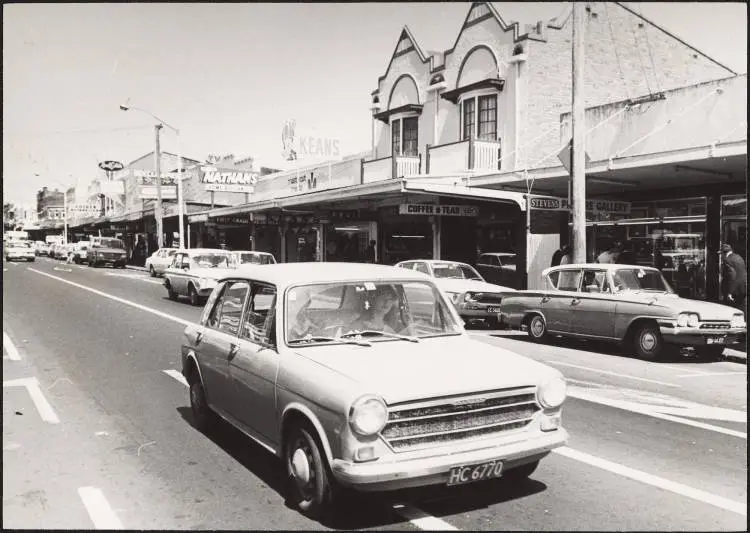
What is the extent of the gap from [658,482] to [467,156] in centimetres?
1815

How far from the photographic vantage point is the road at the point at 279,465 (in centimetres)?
438

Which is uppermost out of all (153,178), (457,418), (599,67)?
(153,178)

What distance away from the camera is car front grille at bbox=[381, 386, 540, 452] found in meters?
4.08

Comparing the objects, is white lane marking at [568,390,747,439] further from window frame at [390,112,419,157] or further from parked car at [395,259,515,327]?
window frame at [390,112,419,157]

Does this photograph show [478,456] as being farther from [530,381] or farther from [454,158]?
[454,158]

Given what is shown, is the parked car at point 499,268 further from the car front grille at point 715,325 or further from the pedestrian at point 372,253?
the car front grille at point 715,325

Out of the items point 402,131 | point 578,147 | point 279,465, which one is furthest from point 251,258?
point 279,465

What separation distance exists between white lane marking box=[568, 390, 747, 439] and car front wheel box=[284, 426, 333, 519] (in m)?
4.33

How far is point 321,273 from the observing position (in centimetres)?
544

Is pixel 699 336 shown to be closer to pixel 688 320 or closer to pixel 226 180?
pixel 688 320

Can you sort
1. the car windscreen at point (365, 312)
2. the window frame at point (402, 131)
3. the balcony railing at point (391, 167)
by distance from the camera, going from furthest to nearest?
the window frame at point (402, 131) → the balcony railing at point (391, 167) → the car windscreen at point (365, 312)

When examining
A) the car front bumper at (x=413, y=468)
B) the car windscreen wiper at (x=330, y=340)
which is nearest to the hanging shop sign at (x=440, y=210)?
the car windscreen wiper at (x=330, y=340)

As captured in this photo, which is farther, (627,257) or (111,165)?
(111,165)

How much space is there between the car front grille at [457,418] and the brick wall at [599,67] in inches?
679
